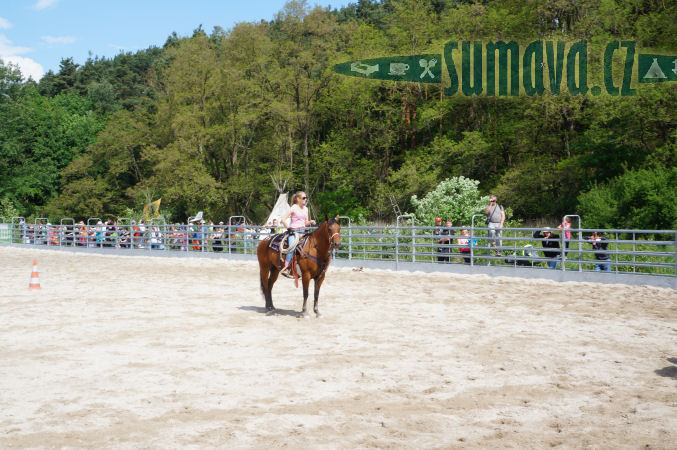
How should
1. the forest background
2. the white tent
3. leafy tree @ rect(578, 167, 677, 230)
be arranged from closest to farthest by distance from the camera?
leafy tree @ rect(578, 167, 677, 230) → the white tent → the forest background

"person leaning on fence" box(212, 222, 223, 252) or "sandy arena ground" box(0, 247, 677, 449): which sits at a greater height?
"person leaning on fence" box(212, 222, 223, 252)

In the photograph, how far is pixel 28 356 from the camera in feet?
25.5

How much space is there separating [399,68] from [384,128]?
4.66 metres

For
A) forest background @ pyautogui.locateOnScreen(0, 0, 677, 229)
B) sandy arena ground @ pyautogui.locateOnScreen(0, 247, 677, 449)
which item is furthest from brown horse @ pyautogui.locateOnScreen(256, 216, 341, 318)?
forest background @ pyautogui.locateOnScreen(0, 0, 677, 229)

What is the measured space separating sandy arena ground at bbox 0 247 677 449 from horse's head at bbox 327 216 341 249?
4.47 feet

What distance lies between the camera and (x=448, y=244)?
20.1 m

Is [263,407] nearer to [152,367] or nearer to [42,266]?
[152,367]

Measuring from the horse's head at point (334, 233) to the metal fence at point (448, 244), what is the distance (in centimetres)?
853

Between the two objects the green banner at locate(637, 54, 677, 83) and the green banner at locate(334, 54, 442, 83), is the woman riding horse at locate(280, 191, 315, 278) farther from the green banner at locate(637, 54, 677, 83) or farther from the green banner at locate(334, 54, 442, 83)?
the green banner at locate(334, 54, 442, 83)

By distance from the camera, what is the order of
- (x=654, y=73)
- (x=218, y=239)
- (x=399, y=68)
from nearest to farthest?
(x=218, y=239), (x=654, y=73), (x=399, y=68)

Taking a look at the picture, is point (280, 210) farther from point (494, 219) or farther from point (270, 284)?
point (270, 284)

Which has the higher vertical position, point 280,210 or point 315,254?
point 280,210

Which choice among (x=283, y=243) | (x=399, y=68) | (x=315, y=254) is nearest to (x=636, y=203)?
(x=315, y=254)

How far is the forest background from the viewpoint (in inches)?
1350
